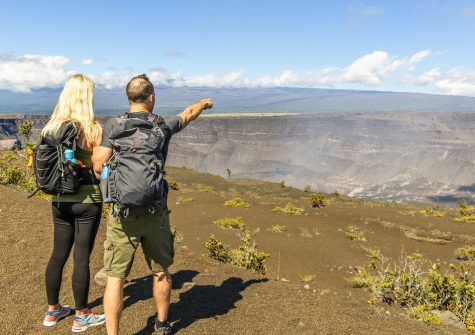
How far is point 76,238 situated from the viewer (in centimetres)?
364

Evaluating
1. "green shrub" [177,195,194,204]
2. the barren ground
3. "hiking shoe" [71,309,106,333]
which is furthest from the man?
"green shrub" [177,195,194,204]

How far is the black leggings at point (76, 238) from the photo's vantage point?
359 centimetres

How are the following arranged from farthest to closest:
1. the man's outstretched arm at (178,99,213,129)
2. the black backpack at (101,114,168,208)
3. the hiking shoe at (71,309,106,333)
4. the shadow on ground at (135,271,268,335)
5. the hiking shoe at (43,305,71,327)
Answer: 1. the shadow on ground at (135,271,268,335)
2. the hiking shoe at (43,305,71,327)
3. the hiking shoe at (71,309,106,333)
4. the man's outstretched arm at (178,99,213,129)
5. the black backpack at (101,114,168,208)

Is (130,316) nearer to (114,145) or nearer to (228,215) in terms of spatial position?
(114,145)

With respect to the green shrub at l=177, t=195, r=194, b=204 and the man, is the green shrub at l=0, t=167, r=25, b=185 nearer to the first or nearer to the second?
the green shrub at l=177, t=195, r=194, b=204

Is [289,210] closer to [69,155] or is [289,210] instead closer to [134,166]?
[69,155]

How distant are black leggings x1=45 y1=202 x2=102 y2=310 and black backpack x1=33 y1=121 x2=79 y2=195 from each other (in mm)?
177

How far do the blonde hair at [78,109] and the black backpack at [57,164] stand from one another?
57 millimetres

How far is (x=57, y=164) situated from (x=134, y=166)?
3.07ft

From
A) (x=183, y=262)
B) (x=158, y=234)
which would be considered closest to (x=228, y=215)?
(x=183, y=262)

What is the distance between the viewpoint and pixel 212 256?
7730 mm

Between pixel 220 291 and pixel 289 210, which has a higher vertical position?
pixel 220 291

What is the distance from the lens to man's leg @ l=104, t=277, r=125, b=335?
3.16 meters

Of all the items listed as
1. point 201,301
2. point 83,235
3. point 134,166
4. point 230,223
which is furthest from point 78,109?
point 230,223
